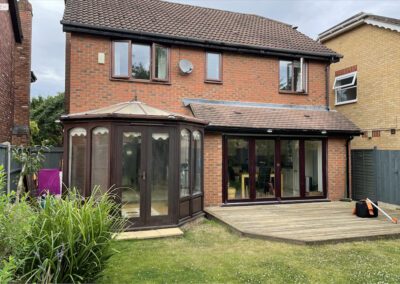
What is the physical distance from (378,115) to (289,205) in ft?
17.2

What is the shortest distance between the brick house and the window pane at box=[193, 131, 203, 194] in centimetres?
725

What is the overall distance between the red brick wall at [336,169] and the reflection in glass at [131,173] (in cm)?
720

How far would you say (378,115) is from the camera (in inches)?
465

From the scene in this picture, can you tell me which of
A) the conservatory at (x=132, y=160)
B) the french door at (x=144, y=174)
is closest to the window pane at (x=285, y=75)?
the conservatory at (x=132, y=160)

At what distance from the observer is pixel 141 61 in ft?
33.1

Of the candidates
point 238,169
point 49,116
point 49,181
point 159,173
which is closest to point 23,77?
point 49,181

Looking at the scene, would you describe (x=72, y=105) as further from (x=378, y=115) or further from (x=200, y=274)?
(x=378, y=115)

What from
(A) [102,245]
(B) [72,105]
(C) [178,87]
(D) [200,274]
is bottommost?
(D) [200,274]

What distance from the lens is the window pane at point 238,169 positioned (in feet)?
33.1

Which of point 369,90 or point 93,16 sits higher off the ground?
point 93,16

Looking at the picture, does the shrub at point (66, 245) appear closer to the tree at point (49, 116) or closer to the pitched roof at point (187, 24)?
the pitched roof at point (187, 24)

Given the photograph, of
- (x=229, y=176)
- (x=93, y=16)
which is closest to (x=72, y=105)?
(x=93, y=16)

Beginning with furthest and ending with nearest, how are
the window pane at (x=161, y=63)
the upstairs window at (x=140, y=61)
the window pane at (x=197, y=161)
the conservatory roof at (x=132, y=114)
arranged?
the window pane at (x=161, y=63) → the upstairs window at (x=140, y=61) → the window pane at (x=197, y=161) → the conservatory roof at (x=132, y=114)

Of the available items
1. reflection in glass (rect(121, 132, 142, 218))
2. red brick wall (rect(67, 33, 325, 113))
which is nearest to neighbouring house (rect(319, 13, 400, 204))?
red brick wall (rect(67, 33, 325, 113))
